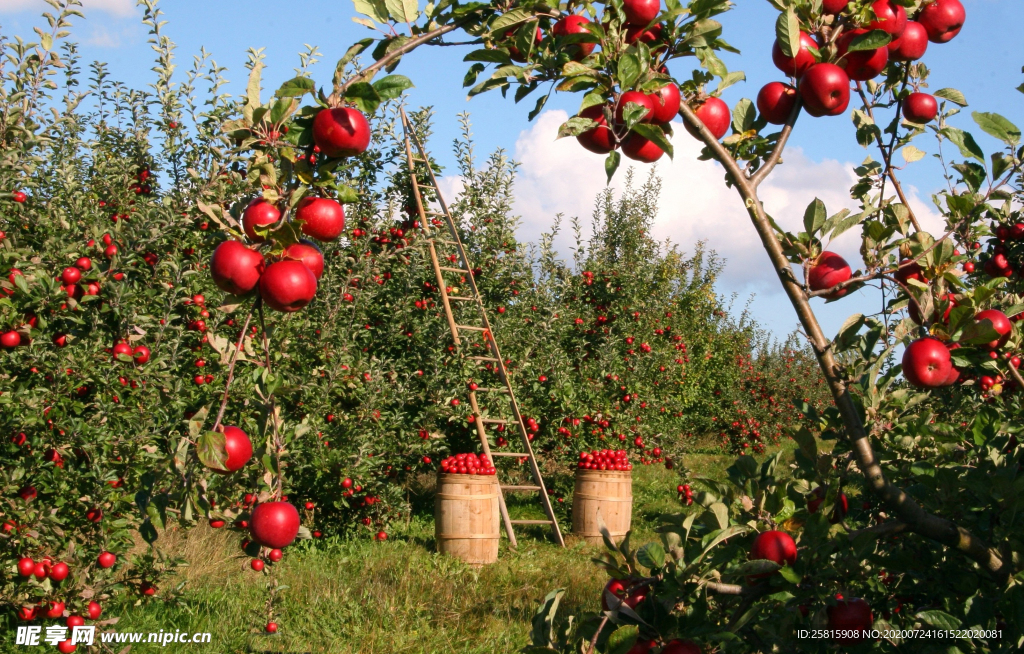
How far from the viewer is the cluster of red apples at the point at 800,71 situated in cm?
104

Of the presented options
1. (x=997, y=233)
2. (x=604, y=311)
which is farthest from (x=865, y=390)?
(x=604, y=311)

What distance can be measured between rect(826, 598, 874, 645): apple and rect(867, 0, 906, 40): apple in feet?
2.92

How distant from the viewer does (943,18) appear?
1194mm

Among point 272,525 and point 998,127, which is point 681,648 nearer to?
point 272,525

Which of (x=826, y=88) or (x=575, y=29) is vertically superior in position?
(x=575, y=29)

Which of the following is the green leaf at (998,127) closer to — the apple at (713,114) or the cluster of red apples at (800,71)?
the cluster of red apples at (800,71)

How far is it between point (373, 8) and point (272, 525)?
804mm

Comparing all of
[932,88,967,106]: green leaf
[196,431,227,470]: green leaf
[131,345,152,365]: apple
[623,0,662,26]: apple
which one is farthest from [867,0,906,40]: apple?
[131,345,152,365]: apple

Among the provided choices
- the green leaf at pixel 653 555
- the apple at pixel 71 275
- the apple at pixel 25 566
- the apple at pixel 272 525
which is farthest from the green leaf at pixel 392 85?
the apple at pixel 25 566

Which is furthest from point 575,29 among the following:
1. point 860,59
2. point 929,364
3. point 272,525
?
point 272,525

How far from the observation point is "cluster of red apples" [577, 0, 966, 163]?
1043 millimetres

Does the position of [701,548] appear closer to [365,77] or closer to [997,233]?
[365,77]

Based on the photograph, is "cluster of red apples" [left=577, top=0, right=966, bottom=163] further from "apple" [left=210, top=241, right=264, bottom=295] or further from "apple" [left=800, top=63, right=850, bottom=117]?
"apple" [left=210, top=241, right=264, bottom=295]

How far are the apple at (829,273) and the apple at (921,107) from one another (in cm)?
40
